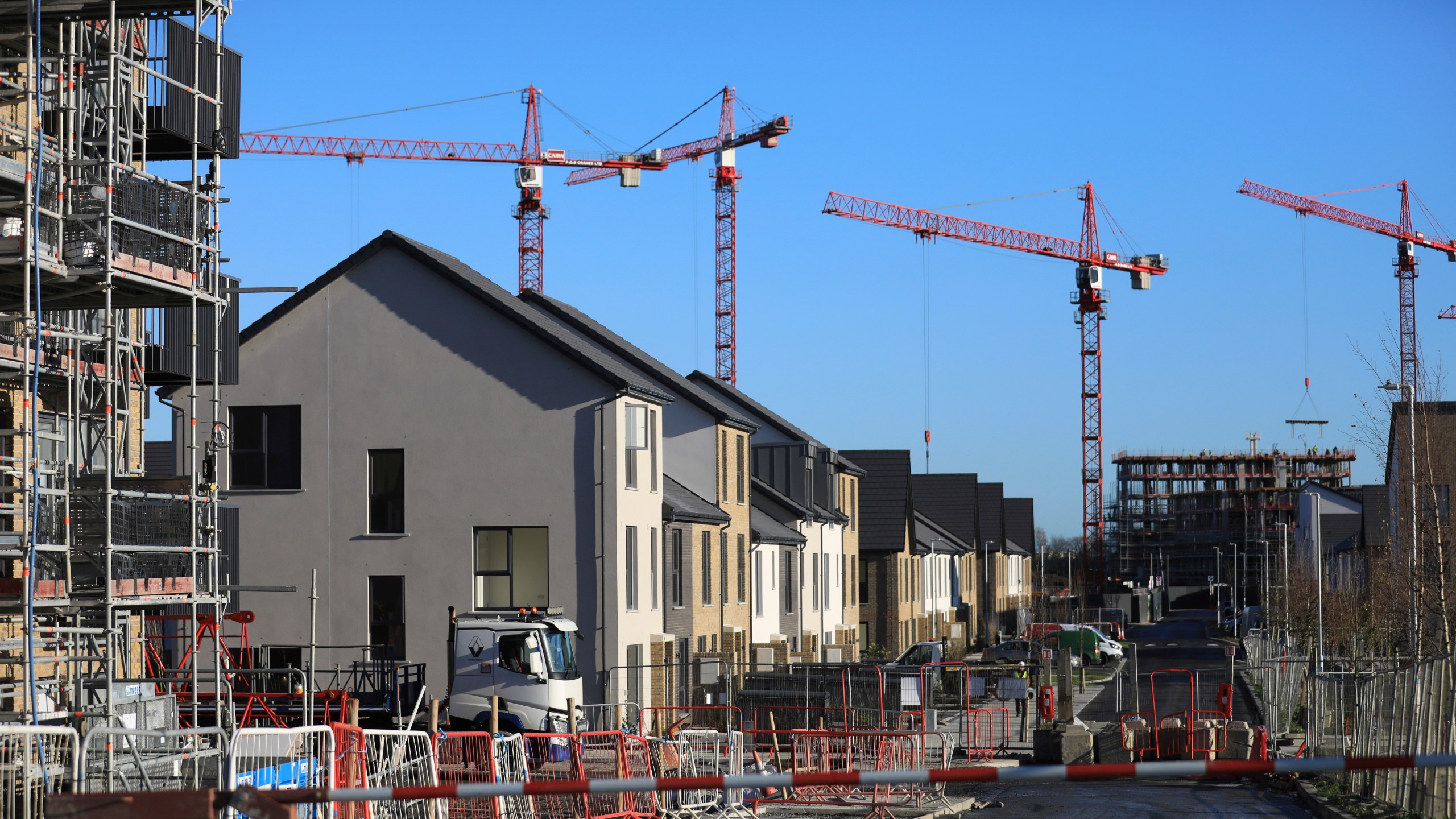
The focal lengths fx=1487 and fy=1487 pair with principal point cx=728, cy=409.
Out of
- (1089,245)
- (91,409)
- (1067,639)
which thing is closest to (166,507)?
(91,409)

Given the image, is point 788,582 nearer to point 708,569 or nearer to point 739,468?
point 739,468

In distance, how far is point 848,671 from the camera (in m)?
33.2

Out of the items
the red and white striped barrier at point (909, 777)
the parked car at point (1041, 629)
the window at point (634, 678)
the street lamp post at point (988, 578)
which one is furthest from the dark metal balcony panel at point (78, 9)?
the street lamp post at point (988, 578)

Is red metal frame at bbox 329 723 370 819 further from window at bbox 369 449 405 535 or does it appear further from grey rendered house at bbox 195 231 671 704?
window at bbox 369 449 405 535

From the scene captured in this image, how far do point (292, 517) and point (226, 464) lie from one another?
2.08 m

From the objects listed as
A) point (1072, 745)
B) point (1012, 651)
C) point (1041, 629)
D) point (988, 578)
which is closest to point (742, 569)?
point (1072, 745)

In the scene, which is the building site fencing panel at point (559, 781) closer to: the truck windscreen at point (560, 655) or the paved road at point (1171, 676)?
the truck windscreen at point (560, 655)

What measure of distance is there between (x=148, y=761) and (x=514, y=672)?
41.3 ft

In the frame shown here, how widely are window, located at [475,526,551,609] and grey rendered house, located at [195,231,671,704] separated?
1.5 inches

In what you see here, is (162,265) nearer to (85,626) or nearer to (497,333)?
(85,626)

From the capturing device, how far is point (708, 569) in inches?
1619

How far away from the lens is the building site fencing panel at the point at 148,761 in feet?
41.7

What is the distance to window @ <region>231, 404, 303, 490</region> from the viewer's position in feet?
111

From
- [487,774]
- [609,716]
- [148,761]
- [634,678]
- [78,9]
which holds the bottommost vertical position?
[609,716]
